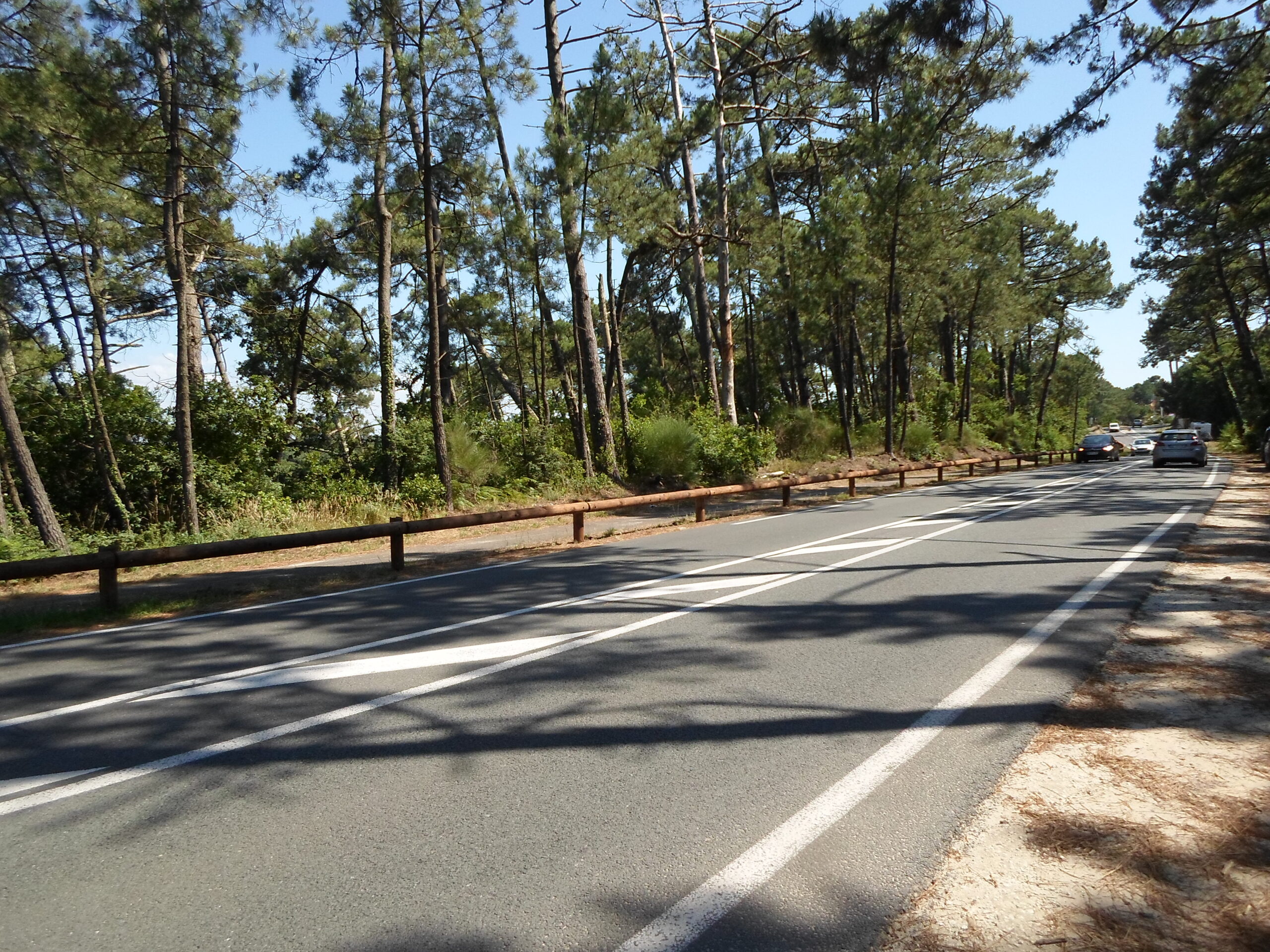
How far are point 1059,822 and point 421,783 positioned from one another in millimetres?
2840

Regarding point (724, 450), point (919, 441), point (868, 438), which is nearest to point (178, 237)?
point (724, 450)

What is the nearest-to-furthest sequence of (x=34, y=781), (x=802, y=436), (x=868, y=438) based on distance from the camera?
1. (x=34, y=781)
2. (x=802, y=436)
3. (x=868, y=438)

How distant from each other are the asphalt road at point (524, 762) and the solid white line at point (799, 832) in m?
0.01

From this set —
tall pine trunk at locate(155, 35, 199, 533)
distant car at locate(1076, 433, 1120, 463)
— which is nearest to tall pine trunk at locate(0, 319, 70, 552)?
tall pine trunk at locate(155, 35, 199, 533)

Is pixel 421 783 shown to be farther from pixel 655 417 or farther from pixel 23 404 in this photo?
pixel 655 417

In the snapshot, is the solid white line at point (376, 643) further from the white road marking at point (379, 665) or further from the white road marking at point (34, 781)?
the white road marking at point (34, 781)

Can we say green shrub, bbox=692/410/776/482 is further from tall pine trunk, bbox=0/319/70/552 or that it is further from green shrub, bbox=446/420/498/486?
tall pine trunk, bbox=0/319/70/552

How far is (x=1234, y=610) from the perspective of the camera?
7105 millimetres

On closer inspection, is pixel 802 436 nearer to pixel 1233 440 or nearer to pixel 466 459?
pixel 466 459

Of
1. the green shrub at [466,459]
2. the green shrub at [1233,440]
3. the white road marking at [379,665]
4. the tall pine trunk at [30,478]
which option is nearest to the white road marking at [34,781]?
the white road marking at [379,665]

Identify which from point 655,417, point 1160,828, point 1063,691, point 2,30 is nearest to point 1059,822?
point 1160,828

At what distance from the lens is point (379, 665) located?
6.05 meters

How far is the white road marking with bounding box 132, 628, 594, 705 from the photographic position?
5.59m

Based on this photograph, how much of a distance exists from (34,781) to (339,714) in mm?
1484
